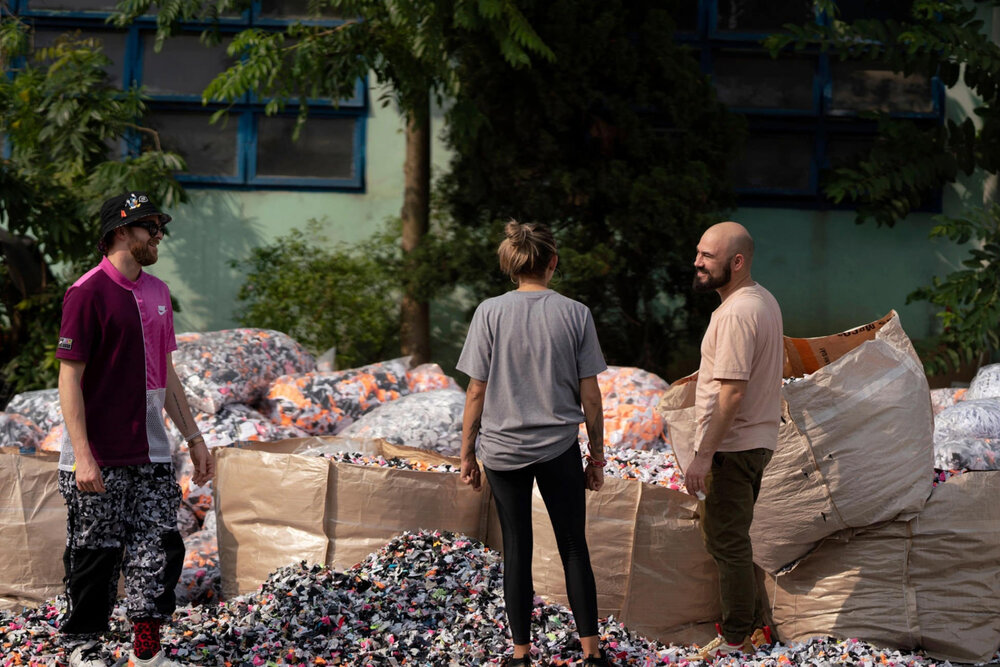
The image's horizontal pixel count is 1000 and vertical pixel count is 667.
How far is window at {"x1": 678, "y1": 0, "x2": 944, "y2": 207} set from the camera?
797 centimetres

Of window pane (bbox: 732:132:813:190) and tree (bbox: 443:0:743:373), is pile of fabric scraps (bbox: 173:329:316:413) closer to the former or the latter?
tree (bbox: 443:0:743:373)

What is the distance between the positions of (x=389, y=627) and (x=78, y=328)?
1483mm

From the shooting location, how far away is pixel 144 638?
345 centimetres

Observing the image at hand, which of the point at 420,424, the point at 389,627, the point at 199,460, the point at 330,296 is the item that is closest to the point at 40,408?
the point at 420,424

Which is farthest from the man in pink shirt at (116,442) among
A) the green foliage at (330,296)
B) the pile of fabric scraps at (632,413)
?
the green foliage at (330,296)

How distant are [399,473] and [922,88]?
566 cm

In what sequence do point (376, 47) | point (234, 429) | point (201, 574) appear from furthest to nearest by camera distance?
point (376, 47)
point (234, 429)
point (201, 574)

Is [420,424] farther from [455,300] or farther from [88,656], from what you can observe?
[455,300]

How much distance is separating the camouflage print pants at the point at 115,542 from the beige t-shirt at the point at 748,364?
1799 mm

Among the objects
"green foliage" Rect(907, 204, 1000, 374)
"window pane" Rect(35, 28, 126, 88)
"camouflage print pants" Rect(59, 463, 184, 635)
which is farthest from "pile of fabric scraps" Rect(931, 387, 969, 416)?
"window pane" Rect(35, 28, 126, 88)

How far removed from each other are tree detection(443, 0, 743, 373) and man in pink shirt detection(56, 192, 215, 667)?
352cm

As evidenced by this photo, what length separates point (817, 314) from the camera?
8023 mm

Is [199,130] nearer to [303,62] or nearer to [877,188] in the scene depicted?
[303,62]

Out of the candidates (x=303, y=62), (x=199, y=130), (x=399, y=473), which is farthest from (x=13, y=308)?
(x=399, y=473)
